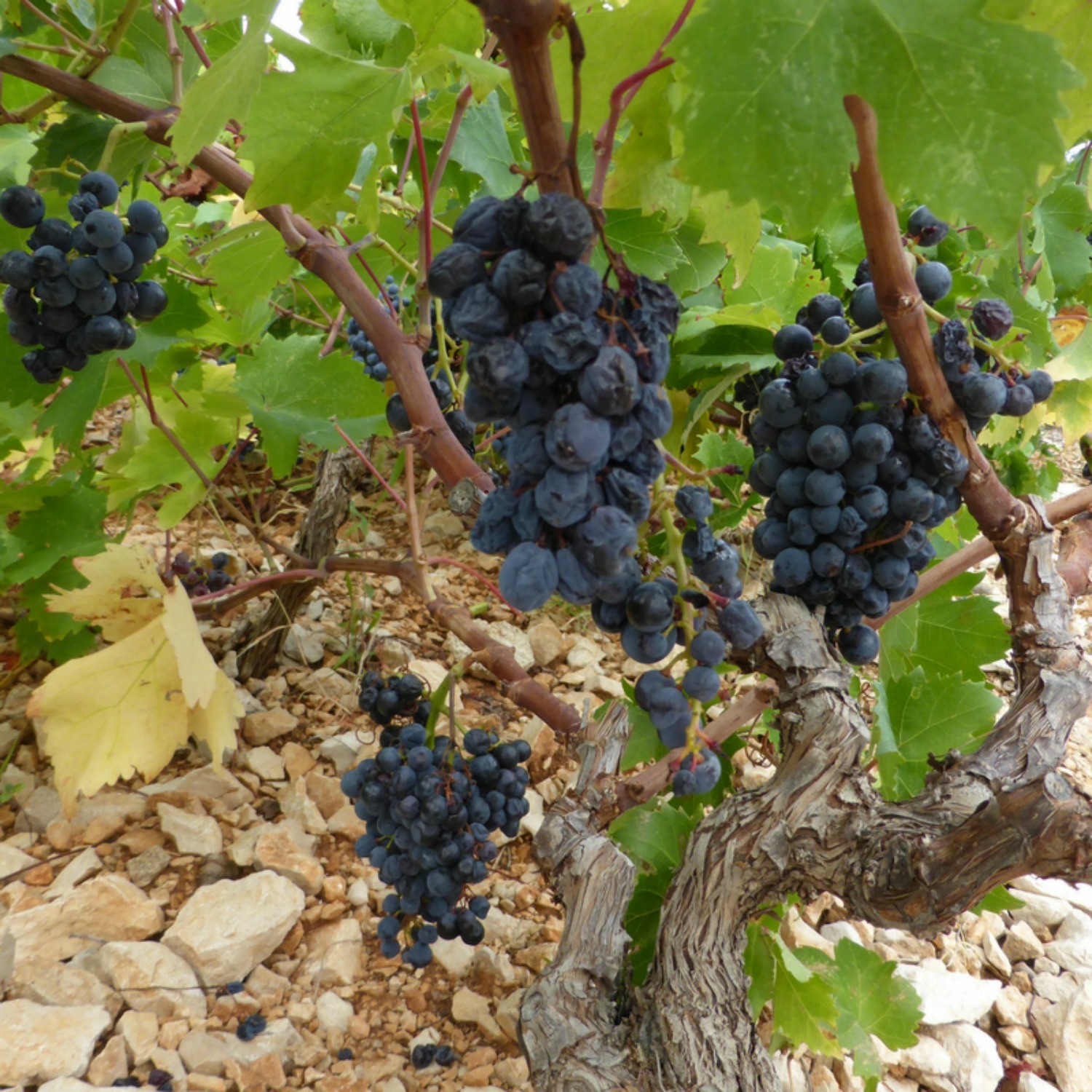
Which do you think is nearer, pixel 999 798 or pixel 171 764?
pixel 999 798

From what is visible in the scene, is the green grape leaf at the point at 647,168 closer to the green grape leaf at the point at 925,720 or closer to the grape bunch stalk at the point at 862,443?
the grape bunch stalk at the point at 862,443

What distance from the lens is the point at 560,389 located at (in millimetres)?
659

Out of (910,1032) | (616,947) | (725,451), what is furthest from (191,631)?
(910,1032)

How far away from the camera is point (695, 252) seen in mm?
1369

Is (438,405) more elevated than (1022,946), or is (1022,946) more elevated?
(438,405)

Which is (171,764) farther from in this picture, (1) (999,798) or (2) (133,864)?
(1) (999,798)

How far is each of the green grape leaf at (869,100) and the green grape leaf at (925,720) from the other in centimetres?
105

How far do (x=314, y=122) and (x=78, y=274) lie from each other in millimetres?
600

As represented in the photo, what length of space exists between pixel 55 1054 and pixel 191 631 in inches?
27.9

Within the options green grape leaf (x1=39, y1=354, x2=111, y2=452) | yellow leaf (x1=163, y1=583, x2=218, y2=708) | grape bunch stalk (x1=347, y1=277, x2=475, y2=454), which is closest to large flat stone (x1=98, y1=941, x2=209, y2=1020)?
yellow leaf (x1=163, y1=583, x2=218, y2=708)

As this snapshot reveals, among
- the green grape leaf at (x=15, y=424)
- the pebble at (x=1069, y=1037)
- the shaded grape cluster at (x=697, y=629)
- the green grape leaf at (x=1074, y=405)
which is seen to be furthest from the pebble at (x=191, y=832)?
the green grape leaf at (x=1074, y=405)

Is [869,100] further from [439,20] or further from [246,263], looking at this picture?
[246,263]

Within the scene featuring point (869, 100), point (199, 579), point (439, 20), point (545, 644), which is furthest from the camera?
point (545, 644)

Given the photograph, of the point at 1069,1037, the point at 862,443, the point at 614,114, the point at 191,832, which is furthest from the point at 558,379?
the point at 1069,1037
